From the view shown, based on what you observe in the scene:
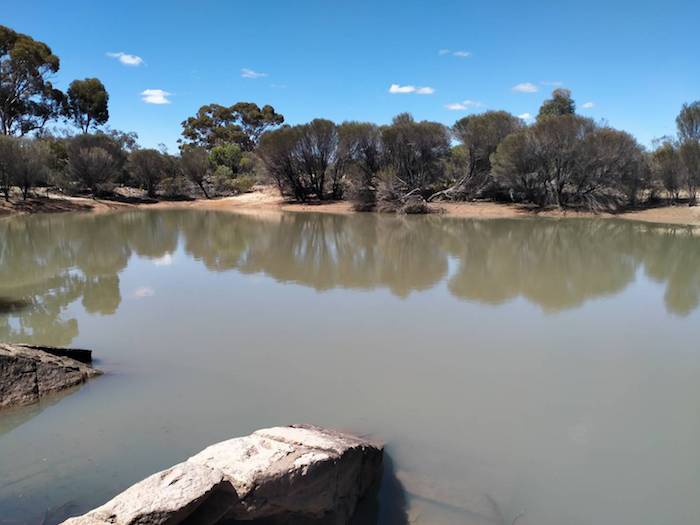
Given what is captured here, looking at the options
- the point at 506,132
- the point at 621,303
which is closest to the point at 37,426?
the point at 621,303

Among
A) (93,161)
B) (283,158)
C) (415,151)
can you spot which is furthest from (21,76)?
(415,151)

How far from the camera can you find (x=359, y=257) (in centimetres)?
1759

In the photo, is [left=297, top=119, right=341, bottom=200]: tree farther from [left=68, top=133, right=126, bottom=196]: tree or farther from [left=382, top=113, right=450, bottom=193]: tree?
[left=68, top=133, right=126, bottom=196]: tree

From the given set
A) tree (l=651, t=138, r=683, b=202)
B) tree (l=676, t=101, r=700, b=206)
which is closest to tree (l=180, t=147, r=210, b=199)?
tree (l=651, t=138, r=683, b=202)

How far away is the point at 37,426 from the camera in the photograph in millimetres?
→ 5312

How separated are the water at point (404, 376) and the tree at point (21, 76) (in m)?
31.0

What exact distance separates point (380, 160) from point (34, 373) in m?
34.8

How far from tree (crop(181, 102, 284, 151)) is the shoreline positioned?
21.0 m

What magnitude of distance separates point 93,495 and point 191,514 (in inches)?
66.7

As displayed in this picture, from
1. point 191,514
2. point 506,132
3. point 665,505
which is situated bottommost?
point 665,505

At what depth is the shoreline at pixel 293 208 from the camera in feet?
103

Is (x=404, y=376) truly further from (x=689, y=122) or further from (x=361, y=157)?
(x=689, y=122)

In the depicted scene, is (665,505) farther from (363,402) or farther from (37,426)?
(37,426)

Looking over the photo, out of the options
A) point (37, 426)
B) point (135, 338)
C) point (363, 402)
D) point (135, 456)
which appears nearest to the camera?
point (135, 456)
